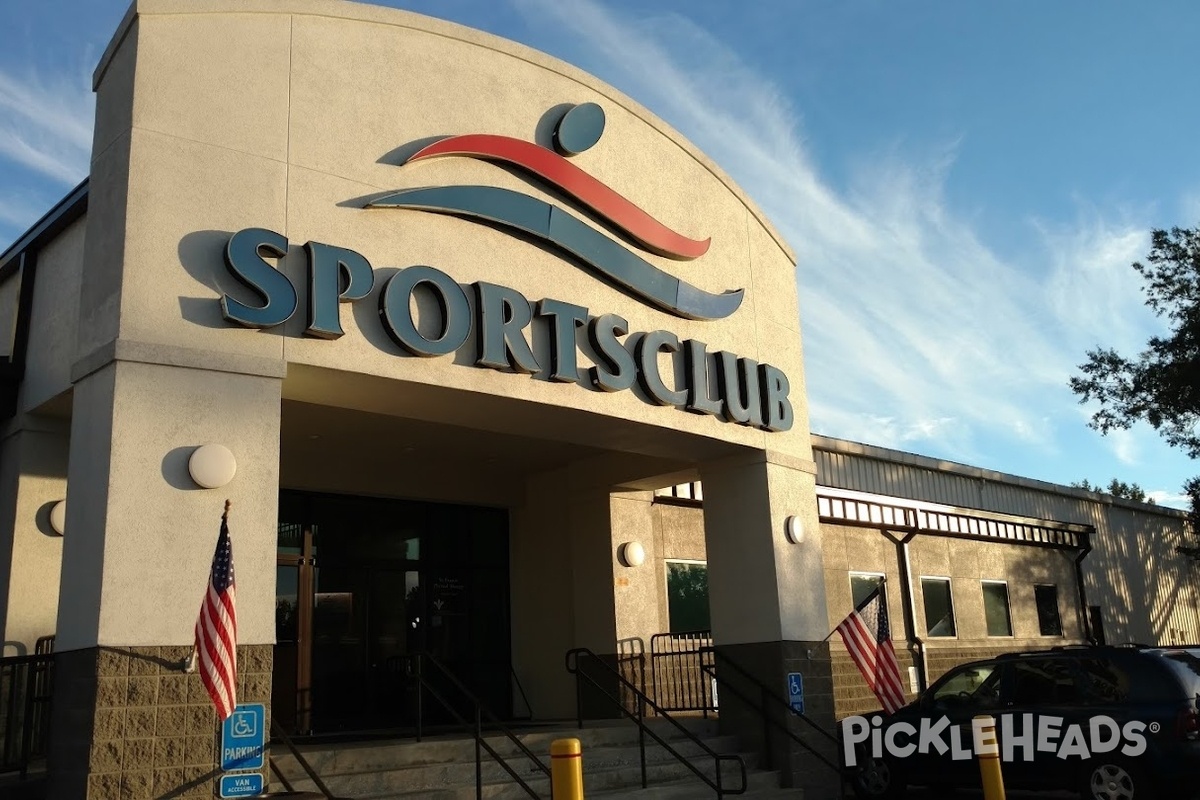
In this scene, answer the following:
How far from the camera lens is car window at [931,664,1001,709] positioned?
1159 centimetres

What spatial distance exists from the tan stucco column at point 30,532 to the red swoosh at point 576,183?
4278 millimetres

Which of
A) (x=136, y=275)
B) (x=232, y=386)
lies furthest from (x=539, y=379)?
(x=136, y=275)

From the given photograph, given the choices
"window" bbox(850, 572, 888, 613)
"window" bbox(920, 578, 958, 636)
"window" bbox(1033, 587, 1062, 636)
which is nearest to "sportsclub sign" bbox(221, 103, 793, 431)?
"window" bbox(850, 572, 888, 613)

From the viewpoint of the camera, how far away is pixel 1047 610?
22.0m

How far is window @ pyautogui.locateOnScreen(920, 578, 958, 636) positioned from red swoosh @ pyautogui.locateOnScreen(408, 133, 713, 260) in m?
9.39

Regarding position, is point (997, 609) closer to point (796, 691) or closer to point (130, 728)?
point (796, 691)

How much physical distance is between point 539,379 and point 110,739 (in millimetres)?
4714

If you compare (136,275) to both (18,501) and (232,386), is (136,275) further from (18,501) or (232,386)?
(18,501)

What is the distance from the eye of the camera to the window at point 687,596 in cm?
1571

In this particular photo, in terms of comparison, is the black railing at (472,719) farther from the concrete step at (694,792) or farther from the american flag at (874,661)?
the american flag at (874,661)

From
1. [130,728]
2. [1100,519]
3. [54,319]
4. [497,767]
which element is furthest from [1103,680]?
[1100,519]

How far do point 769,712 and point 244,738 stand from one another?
6.45 metres

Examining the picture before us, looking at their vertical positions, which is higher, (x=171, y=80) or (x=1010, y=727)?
(x=171, y=80)

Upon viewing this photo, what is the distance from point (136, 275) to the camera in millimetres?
8227
